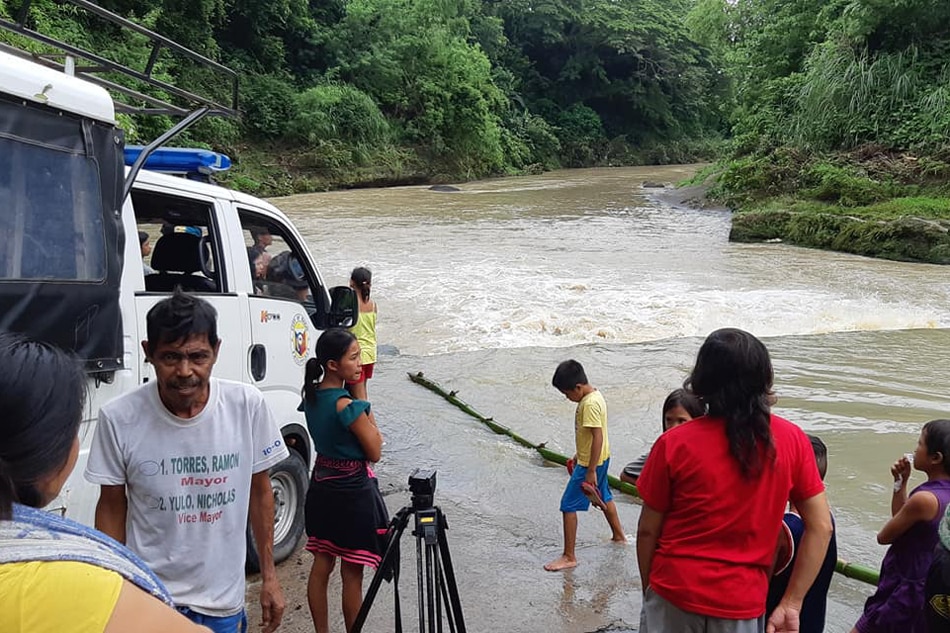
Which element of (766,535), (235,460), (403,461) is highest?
(235,460)

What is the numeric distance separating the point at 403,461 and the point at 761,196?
2056 cm

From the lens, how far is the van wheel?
4434mm

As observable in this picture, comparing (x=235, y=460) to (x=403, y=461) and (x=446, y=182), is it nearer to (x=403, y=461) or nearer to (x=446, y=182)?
(x=403, y=461)

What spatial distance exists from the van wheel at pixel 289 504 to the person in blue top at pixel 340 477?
83 centimetres

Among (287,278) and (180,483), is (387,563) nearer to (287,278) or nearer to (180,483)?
(180,483)

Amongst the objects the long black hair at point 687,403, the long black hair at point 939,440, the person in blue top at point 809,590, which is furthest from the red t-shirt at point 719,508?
the long black hair at point 687,403

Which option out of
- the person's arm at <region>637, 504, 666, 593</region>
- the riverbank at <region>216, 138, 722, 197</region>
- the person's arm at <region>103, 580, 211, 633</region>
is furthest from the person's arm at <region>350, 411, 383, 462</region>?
the riverbank at <region>216, 138, 722, 197</region>

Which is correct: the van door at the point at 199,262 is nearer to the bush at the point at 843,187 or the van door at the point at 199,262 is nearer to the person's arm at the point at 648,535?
the person's arm at the point at 648,535

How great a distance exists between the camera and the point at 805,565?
2.56 m

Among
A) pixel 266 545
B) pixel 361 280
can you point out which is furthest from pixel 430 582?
pixel 361 280

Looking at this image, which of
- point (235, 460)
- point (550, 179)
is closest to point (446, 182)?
point (550, 179)

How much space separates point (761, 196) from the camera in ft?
79.9

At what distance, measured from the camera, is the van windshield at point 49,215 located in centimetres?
273

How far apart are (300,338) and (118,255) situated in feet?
5.43
